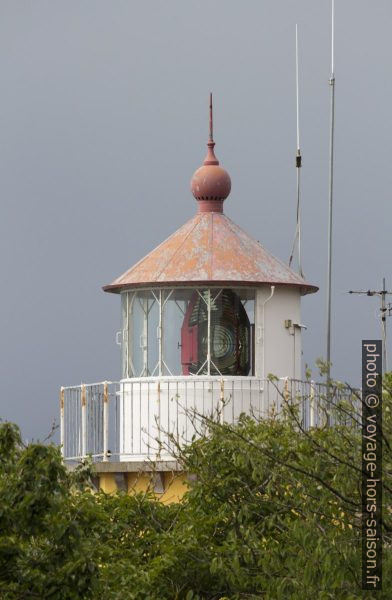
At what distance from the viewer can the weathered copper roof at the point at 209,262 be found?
27047mm

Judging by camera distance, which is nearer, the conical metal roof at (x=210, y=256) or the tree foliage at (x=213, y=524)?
the tree foliage at (x=213, y=524)

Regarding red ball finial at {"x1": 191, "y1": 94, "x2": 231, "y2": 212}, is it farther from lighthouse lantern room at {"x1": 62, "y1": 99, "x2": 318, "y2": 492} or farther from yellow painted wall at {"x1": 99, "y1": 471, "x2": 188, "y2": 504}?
yellow painted wall at {"x1": 99, "y1": 471, "x2": 188, "y2": 504}

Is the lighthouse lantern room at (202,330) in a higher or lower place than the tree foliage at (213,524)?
higher

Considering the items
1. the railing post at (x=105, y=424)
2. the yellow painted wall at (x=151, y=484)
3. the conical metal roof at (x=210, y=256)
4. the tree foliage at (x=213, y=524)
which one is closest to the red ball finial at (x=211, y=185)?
the conical metal roof at (x=210, y=256)

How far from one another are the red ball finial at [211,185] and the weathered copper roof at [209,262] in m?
0.16

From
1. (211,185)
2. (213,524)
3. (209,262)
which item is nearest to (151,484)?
(213,524)

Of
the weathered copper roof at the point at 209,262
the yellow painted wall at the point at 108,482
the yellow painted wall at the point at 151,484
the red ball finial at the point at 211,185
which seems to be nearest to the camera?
the yellow painted wall at the point at 151,484

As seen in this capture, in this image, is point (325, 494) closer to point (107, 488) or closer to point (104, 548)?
point (104, 548)

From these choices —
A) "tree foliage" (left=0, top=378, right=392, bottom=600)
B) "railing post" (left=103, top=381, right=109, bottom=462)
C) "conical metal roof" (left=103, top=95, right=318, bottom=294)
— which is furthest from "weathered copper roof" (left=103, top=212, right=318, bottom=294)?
"tree foliage" (left=0, top=378, right=392, bottom=600)

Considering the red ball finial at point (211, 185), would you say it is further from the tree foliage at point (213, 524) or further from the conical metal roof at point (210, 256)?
the tree foliage at point (213, 524)

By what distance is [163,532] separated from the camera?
23594 millimetres

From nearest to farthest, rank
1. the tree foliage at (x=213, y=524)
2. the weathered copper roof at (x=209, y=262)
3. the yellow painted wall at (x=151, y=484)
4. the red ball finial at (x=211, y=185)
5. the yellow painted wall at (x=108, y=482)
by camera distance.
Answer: the tree foliage at (x=213, y=524), the yellow painted wall at (x=151, y=484), the yellow painted wall at (x=108, y=482), the weathered copper roof at (x=209, y=262), the red ball finial at (x=211, y=185)

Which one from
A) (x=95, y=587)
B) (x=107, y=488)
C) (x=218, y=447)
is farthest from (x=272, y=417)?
(x=95, y=587)

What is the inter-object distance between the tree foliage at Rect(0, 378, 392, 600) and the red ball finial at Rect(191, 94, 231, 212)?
191 inches
